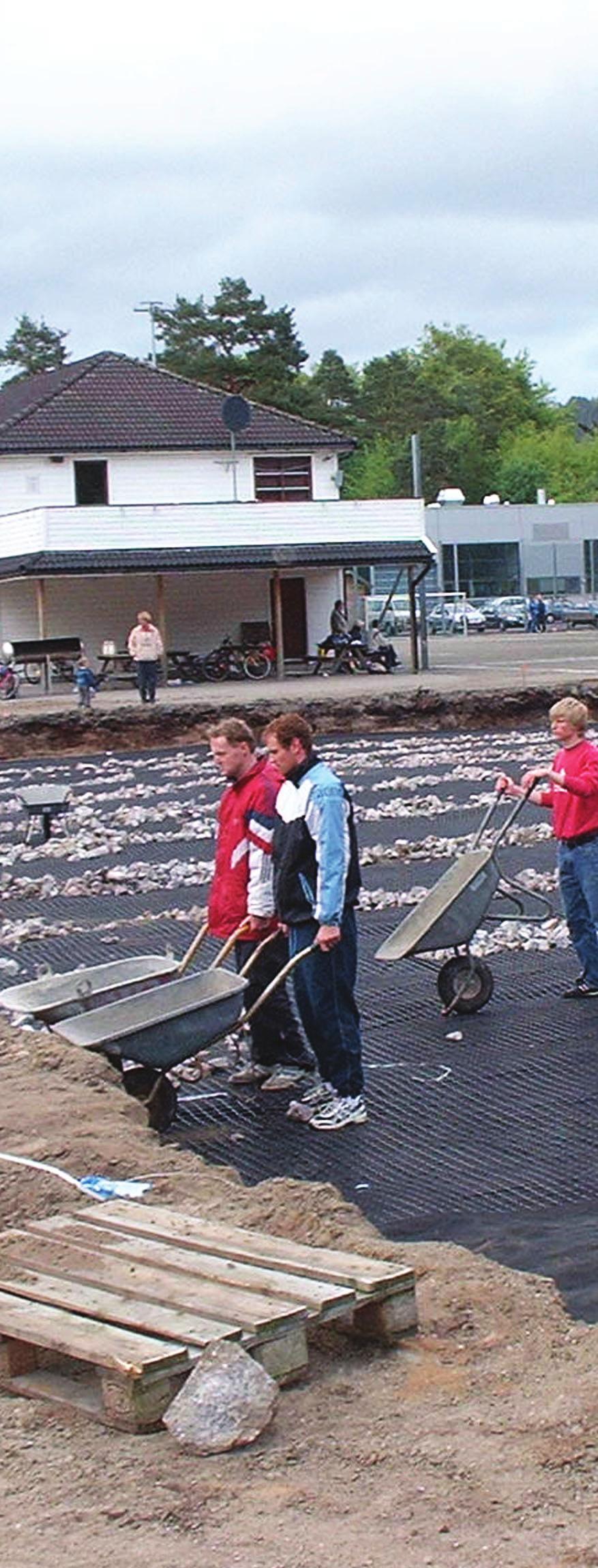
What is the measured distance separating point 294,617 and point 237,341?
163 feet

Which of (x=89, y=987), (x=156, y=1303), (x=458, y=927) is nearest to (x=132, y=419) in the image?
(x=458, y=927)

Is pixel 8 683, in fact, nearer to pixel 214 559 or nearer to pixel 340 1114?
pixel 214 559

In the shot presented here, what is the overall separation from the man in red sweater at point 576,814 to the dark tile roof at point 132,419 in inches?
1442

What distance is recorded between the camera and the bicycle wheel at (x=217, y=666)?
1655 inches

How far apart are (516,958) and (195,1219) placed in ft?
17.4

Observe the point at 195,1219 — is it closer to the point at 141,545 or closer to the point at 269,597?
the point at 141,545

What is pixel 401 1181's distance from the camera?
7457 millimetres

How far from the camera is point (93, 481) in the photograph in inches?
1806

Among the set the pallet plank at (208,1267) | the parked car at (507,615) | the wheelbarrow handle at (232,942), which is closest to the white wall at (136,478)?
the parked car at (507,615)

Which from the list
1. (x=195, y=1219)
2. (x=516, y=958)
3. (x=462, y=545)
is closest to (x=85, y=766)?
(x=516, y=958)

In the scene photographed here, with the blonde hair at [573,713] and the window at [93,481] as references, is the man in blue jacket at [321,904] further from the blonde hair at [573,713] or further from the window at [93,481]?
the window at [93,481]

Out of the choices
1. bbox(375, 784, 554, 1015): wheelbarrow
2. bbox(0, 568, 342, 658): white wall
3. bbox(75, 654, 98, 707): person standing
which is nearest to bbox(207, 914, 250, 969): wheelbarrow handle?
bbox(375, 784, 554, 1015): wheelbarrow

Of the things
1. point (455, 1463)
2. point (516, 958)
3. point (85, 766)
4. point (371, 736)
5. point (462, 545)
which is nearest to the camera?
point (455, 1463)

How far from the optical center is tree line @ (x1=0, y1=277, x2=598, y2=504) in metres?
90.6
